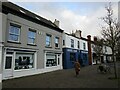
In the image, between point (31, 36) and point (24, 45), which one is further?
point (31, 36)

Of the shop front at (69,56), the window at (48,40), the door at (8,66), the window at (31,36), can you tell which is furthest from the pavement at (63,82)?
the shop front at (69,56)

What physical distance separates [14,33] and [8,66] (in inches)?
137

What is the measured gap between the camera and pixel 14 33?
15602mm

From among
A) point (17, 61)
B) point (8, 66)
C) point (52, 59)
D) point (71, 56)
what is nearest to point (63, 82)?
point (8, 66)

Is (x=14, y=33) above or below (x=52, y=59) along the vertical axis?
above

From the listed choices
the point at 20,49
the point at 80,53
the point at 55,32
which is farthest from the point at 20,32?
the point at 80,53

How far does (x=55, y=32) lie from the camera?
2402 cm

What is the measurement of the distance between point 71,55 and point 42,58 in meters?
9.95

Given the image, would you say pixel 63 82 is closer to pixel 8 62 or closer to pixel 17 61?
pixel 8 62

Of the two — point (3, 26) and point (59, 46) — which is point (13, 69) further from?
point (59, 46)

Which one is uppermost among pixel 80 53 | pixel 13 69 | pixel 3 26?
pixel 3 26

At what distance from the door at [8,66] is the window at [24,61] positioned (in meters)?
0.91

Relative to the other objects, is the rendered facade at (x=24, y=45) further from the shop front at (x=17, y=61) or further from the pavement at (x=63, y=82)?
the pavement at (x=63, y=82)

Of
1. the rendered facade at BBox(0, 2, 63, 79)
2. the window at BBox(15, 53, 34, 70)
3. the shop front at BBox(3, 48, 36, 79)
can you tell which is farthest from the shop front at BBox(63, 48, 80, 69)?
the window at BBox(15, 53, 34, 70)
